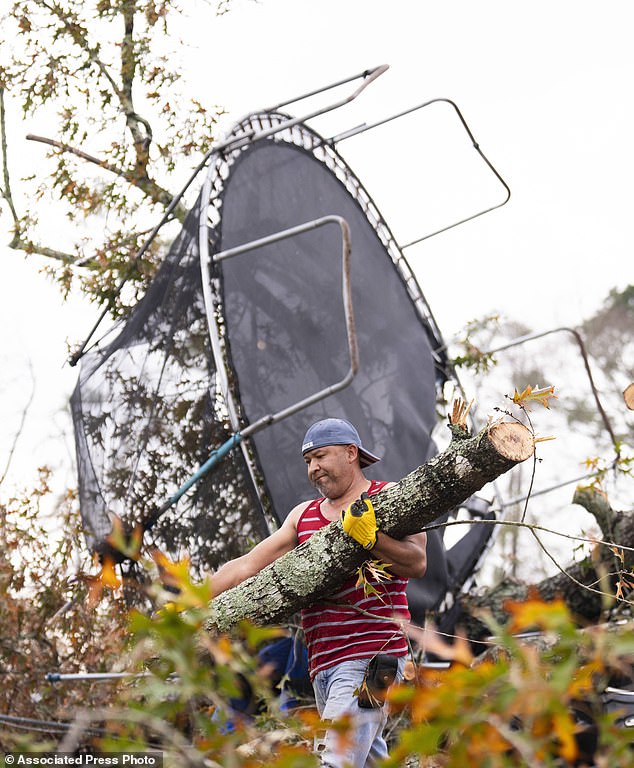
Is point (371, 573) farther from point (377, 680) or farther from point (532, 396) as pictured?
point (532, 396)

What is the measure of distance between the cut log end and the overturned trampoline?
4.76 ft

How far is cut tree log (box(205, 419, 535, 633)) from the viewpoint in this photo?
2.64 metres

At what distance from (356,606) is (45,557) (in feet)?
9.33

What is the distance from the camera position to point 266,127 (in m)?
5.66

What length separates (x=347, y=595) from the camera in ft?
10.2

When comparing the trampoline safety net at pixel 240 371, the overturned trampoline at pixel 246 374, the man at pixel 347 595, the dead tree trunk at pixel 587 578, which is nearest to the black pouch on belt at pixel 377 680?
the man at pixel 347 595

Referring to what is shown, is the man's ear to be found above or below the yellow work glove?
above

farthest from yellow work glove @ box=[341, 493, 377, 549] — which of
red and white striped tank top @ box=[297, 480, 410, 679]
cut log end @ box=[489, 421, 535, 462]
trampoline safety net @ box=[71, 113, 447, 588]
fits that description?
trampoline safety net @ box=[71, 113, 447, 588]

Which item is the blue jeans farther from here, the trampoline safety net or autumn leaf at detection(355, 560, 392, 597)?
the trampoline safety net

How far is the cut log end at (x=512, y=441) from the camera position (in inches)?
103

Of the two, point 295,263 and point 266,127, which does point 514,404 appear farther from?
point 266,127

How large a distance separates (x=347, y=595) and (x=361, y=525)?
1.48 feet

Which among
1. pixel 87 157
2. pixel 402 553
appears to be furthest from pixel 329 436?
pixel 87 157

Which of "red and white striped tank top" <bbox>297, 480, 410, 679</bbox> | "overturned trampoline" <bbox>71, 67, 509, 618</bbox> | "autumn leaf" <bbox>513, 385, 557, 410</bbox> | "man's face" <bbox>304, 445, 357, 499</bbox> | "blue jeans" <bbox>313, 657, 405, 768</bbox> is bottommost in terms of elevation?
"blue jeans" <bbox>313, 657, 405, 768</bbox>
